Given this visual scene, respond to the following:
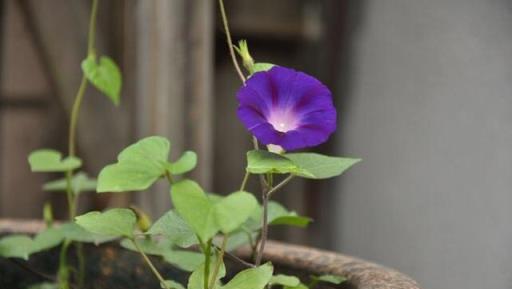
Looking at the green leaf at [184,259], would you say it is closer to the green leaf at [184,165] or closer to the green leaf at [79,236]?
the green leaf at [79,236]

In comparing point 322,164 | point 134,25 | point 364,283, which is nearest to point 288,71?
point 322,164

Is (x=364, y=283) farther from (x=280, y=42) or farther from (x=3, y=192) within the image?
(x=3, y=192)

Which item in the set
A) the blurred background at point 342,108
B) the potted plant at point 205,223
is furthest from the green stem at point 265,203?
the blurred background at point 342,108

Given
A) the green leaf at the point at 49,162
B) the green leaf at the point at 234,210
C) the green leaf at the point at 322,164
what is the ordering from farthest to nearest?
the green leaf at the point at 49,162
the green leaf at the point at 322,164
the green leaf at the point at 234,210

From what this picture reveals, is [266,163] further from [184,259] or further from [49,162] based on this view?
[49,162]

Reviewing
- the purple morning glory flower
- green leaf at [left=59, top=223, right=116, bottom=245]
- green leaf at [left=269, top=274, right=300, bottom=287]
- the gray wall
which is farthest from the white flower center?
the gray wall

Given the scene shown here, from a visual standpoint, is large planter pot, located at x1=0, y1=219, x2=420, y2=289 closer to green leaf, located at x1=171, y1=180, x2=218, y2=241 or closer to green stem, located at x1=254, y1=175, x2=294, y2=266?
green stem, located at x1=254, y1=175, x2=294, y2=266

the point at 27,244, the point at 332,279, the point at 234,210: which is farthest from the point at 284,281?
the point at 27,244
